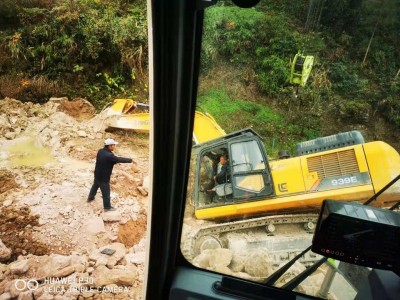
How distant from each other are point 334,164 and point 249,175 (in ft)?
1.33

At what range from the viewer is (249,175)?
1.54 meters

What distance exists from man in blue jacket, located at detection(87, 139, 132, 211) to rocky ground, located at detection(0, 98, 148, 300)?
51mm

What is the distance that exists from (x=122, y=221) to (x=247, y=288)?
4.43ft

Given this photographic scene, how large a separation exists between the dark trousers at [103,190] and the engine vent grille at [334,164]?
1694 mm

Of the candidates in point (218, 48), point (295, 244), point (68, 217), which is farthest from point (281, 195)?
point (68, 217)

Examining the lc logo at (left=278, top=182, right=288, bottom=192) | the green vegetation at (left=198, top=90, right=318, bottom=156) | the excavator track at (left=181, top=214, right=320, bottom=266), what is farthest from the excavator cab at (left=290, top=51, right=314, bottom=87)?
the excavator track at (left=181, top=214, right=320, bottom=266)

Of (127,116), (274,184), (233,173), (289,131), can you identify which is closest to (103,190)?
(127,116)

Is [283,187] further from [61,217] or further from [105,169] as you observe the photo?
[61,217]

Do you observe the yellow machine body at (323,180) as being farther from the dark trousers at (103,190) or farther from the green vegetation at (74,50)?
the dark trousers at (103,190)

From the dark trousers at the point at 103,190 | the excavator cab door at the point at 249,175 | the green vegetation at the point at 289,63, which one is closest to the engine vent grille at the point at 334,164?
the green vegetation at the point at 289,63

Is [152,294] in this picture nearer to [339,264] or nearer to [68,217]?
[339,264]

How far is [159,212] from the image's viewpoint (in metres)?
1.43

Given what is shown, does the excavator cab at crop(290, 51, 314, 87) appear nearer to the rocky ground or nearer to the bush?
the bush

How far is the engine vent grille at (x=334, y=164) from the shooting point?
134 centimetres
